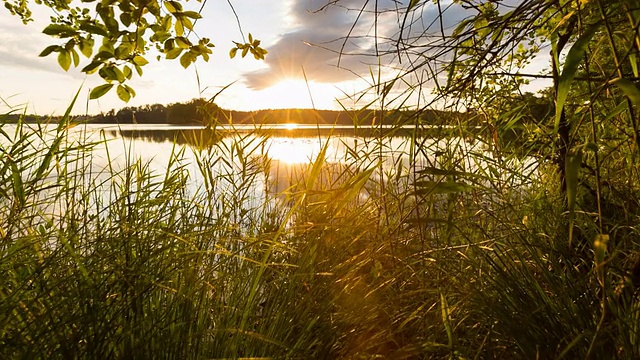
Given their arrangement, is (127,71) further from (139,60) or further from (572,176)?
(572,176)

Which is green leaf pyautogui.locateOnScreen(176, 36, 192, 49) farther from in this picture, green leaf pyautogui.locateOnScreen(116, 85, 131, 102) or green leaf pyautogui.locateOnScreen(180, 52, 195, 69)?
green leaf pyautogui.locateOnScreen(116, 85, 131, 102)

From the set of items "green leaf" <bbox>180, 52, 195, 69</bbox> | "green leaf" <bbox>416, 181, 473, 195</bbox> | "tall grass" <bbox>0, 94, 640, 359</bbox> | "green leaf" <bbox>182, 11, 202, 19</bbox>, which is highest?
"green leaf" <bbox>182, 11, 202, 19</bbox>

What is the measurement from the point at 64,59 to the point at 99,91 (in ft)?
0.60

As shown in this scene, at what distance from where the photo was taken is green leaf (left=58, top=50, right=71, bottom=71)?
1.42 m

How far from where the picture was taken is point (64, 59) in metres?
1.42

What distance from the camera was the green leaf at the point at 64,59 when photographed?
1.42 meters

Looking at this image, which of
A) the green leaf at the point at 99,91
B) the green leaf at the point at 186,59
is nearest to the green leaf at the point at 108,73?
the green leaf at the point at 99,91

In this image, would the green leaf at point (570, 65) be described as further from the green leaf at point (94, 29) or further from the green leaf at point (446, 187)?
the green leaf at point (94, 29)

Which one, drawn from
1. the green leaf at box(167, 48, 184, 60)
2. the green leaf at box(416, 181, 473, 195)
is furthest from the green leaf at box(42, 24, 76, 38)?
the green leaf at box(416, 181, 473, 195)

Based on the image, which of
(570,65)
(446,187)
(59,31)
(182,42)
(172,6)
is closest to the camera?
(570,65)

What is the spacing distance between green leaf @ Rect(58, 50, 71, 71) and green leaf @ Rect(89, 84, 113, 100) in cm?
14

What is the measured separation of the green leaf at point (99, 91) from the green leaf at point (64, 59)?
5.5 inches

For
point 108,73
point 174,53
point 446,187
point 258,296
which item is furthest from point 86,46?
point 446,187

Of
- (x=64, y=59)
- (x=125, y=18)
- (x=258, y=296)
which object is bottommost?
(x=258, y=296)
